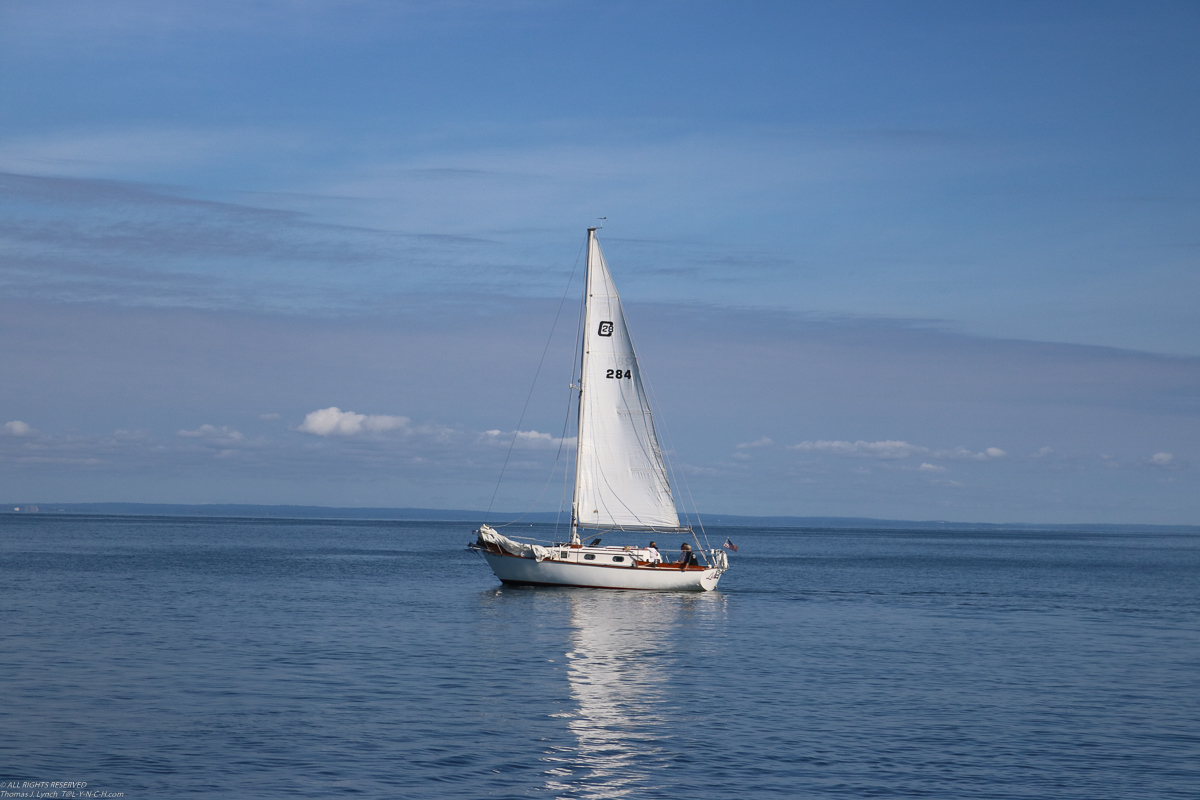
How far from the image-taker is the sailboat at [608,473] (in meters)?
61.3

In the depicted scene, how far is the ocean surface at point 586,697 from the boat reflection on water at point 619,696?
4.7 inches

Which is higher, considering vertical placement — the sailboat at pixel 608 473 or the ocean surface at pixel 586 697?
the sailboat at pixel 608 473

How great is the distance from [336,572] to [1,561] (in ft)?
96.8

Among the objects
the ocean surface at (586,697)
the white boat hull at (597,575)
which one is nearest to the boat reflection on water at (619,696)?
the ocean surface at (586,697)

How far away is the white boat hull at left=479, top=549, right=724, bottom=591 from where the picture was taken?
6103 cm

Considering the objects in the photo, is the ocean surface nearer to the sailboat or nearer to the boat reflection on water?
the boat reflection on water

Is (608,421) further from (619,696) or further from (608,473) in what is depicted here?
(619,696)

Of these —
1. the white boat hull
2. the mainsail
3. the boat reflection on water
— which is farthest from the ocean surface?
the mainsail

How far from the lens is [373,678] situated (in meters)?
33.6

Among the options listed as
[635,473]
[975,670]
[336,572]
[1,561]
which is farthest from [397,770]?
[1,561]

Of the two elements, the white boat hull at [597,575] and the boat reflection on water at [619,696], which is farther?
the white boat hull at [597,575]

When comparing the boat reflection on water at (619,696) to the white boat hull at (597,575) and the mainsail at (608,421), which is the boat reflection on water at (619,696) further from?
the mainsail at (608,421)

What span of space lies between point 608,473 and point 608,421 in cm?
287

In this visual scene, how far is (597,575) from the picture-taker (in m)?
61.1
